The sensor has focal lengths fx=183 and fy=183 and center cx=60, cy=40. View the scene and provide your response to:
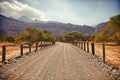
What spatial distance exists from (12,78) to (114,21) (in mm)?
49631

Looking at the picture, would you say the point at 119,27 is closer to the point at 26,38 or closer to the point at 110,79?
the point at 26,38

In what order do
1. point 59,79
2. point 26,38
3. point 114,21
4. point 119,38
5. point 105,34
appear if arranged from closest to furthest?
point 59,79 → point 119,38 → point 114,21 → point 26,38 → point 105,34

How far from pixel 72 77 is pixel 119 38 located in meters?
44.3

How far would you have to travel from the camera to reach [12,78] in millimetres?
9141

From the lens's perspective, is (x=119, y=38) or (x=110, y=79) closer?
(x=110, y=79)

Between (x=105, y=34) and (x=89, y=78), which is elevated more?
(x=105, y=34)

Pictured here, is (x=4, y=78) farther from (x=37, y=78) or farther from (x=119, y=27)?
(x=119, y=27)

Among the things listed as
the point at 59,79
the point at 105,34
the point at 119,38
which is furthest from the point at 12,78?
the point at 105,34

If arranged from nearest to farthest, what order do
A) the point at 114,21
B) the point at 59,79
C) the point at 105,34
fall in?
1. the point at 59,79
2. the point at 114,21
3. the point at 105,34

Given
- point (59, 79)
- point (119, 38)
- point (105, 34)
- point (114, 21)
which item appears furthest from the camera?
point (105, 34)

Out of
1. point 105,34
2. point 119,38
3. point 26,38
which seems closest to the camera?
point 119,38

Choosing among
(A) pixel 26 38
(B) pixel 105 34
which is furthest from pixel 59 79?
(B) pixel 105 34

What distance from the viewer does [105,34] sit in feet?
241

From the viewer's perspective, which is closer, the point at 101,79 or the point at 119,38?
the point at 101,79
